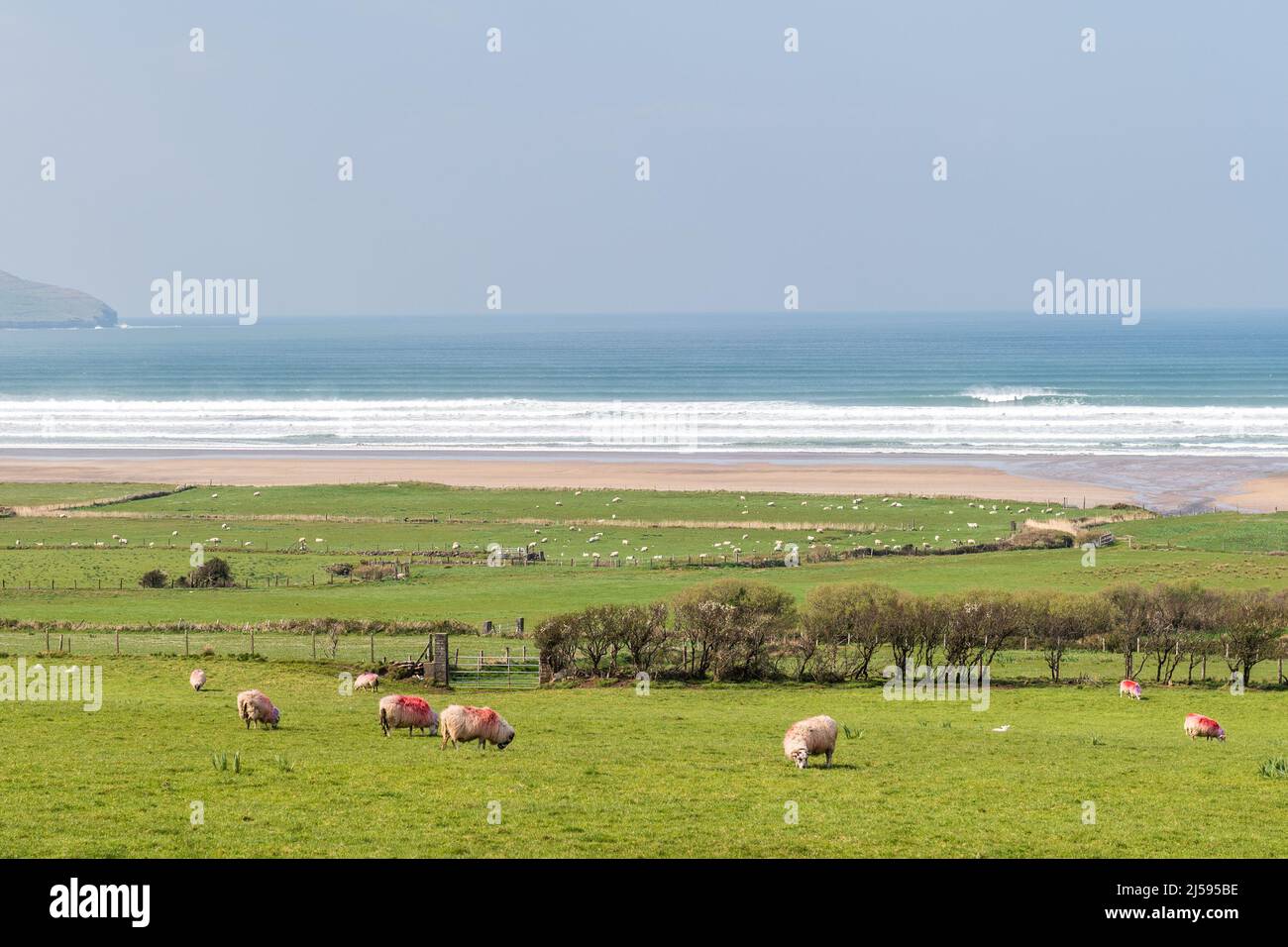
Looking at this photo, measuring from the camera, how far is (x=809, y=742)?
21.1 m

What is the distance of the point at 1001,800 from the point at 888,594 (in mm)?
18505

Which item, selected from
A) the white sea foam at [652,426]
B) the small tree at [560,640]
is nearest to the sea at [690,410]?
the white sea foam at [652,426]

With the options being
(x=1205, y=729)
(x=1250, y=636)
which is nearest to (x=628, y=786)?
(x=1205, y=729)

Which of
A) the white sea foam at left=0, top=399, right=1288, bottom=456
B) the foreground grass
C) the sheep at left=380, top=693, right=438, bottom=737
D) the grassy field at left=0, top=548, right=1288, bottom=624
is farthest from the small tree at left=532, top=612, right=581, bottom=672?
the white sea foam at left=0, top=399, right=1288, bottom=456

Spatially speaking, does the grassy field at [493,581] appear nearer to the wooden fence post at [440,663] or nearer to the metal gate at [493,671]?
the metal gate at [493,671]

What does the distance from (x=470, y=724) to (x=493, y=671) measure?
12548mm

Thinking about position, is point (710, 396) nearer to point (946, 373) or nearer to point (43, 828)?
point (946, 373)

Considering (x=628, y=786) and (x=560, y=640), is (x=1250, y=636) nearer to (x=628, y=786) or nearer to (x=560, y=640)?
(x=560, y=640)

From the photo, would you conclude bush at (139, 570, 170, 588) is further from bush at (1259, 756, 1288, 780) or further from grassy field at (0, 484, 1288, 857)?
bush at (1259, 756, 1288, 780)

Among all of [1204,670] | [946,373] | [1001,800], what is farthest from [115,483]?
[946,373]

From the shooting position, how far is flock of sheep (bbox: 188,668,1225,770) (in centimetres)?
2122

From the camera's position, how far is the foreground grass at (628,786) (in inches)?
607

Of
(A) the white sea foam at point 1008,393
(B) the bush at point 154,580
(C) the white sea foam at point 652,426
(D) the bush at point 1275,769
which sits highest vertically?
(A) the white sea foam at point 1008,393

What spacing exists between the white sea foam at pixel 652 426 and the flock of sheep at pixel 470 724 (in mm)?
75769
